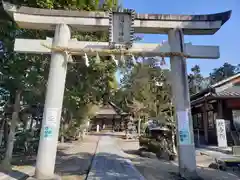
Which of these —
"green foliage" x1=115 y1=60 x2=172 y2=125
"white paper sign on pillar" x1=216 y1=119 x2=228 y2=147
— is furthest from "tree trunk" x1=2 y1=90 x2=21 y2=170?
"white paper sign on pillar" x1=216 y1=119 x2=228 y2=147

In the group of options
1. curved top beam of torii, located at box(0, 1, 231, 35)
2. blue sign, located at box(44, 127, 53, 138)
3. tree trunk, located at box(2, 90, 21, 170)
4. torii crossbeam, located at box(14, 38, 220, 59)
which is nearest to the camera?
blue sign, located at box(44, 127, 53, 138)

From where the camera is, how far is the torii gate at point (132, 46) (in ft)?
21.8

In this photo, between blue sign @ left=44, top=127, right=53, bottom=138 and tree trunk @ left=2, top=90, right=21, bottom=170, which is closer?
blue sign @ left=44, top=127, right=53, bottom=138

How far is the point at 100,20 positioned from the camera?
7.21 meters

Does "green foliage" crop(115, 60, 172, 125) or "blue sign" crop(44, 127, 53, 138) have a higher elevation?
"green foliage" crop(115, 60, 172, 125)

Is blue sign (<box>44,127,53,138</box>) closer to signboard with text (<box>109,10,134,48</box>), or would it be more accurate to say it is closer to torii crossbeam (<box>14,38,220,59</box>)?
torii crossbeam (<box>14,38,220,59</box>)

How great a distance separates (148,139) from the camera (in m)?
12.4

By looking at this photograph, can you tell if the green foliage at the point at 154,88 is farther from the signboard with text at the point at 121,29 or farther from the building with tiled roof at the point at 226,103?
the signboard with text at the point at 121,29

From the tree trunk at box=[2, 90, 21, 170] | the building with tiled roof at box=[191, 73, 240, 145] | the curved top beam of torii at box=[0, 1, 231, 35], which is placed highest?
the curved top beam of torii at box=[0, 1, 231, 35]

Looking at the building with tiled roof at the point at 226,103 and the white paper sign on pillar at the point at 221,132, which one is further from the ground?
the building with tiled roof at the point at 226,103

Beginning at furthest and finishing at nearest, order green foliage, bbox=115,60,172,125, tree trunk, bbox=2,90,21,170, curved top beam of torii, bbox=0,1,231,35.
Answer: green foliage, bbox=115,60,172,125, tree trunk, bbox=2,90,21,170, curved top beam of torii, bbox=0,1,231,35

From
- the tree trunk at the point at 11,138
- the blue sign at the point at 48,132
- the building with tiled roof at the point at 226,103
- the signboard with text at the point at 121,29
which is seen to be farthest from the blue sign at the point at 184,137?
the building with tiled roof at the point at 226,103

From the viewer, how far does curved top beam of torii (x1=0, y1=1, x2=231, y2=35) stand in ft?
23.1

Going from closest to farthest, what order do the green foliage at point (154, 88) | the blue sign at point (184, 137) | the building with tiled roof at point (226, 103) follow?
the blue sign at point (184, 137) → the green foliage at point (154, 88) → the building with tiled roof at point (226, 103)
